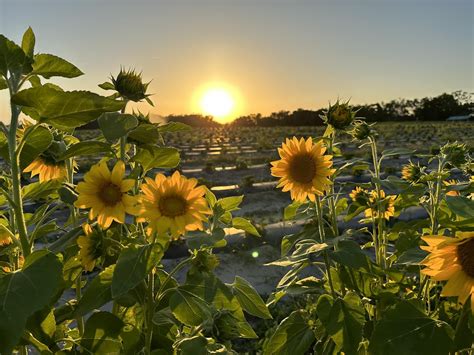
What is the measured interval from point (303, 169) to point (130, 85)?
1.88 feet

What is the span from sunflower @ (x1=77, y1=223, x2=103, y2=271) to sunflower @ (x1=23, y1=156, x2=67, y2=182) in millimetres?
249

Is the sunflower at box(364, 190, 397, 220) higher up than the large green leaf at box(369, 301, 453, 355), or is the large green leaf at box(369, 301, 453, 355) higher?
the sunflower at box(364, 190, 397, 220)

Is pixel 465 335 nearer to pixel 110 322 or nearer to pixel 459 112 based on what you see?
pixel 110 322

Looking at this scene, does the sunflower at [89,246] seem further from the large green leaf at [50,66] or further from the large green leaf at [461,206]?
the large green leaf at [461,206]

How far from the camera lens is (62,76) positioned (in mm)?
925

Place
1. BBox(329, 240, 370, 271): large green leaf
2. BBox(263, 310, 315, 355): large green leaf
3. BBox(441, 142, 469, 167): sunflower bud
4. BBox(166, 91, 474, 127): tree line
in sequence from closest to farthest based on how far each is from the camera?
BBox(329, 240, 370, 271): large green leaf
BBox(263, 310, 315, 355): large green leaf
BBox(441, 142, 469, 167): sunflower bud
BBox(166, 91, 474, 127): tree line

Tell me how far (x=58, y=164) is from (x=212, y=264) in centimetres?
46

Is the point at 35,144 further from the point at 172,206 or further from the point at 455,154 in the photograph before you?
the point at 455,154

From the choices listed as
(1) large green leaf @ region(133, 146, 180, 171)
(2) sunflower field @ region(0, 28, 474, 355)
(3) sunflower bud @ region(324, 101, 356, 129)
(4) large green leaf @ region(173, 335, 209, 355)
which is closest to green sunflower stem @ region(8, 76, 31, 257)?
(2) sunflower field @ region(0, 28, 474, 355)

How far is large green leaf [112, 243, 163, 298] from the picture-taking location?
0.79 meters

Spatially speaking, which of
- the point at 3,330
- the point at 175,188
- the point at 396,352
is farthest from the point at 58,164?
the point at 396,352

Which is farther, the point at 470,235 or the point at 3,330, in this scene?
the point at 470,235

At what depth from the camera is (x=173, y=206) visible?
0.88 metres

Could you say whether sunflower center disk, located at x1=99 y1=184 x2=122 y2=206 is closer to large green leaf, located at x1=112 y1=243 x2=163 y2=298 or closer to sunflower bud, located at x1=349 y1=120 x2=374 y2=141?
large green leaf, located at x1=112 y1=243 x2=163 y2=298
